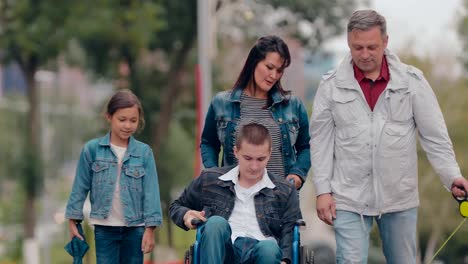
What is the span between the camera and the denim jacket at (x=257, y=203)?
6.53 metres

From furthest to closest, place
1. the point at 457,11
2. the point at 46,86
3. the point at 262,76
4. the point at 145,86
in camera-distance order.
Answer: the point at 46,86 < the point at 457,11 < the point at 145,86 < the point at 262,76

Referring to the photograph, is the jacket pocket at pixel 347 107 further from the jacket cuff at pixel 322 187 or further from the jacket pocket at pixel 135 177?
the jacket pocket at pixel 135 177

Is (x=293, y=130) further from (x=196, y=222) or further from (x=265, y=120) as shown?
(x=196, y=222)

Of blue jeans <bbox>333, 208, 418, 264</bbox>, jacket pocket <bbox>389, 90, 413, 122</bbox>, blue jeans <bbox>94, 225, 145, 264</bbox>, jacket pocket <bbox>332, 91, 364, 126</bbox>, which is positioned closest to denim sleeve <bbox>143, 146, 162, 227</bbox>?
blue jeans <bbox>94, 225, 145, 264</bbox>

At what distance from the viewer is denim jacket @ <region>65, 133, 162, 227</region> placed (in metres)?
7.30

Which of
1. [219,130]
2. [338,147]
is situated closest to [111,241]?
[219,130]

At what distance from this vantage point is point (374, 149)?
22.0 ft

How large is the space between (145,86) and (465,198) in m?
20.7

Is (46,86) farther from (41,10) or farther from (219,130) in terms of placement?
(219,130)

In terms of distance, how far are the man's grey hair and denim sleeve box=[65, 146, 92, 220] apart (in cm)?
192

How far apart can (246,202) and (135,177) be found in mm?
1043

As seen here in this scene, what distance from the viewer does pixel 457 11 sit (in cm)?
3784

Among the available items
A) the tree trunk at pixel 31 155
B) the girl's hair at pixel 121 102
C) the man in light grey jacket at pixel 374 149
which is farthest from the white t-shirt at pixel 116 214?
the tree trunk at pixel 31 155

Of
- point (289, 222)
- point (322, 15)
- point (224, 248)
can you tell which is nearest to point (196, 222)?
point (224, 248)
